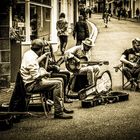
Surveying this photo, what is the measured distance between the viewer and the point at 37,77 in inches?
388

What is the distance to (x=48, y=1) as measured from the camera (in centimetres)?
2439

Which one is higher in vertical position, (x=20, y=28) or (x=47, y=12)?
(x=47, y=12)

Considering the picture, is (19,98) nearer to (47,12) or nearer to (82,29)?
(82,29)

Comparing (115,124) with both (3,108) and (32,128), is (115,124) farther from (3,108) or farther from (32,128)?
(3,108)

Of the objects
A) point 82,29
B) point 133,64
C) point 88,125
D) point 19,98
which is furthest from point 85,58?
point 82,29

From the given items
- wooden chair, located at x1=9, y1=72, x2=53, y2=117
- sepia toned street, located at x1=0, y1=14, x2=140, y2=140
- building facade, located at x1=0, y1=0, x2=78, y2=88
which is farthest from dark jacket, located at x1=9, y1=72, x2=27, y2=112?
building facade, located at x1=0, y1=0, x2=78, y2=88

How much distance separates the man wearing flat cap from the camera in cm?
984

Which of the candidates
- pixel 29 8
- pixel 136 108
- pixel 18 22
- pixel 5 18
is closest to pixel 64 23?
pixel 29 8

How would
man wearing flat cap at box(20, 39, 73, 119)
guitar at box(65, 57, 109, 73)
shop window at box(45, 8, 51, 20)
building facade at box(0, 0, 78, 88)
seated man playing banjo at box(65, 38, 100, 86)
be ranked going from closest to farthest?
man wearing flat cap at box(20, 39, 73, 119), guitar at box(65, 57, 109, 73), seated man playing banjo at box(65, 38, 100, 86), building facade at box(0, 0, 78, 88), shop window at box(45, 8, 51, 20)

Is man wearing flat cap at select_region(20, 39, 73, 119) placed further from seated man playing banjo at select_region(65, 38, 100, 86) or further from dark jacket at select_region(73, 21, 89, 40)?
dark jacket at select_region(73, 21, 89, 40)

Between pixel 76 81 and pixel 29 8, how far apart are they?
618cm

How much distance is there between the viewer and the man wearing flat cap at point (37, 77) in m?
9.84

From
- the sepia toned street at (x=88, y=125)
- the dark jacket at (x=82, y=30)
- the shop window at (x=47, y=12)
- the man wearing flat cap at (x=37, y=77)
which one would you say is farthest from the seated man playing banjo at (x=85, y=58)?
the shop window at (x=47, y=12)

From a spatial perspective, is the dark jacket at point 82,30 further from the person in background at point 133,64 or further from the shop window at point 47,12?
the person in background at point 133,64
